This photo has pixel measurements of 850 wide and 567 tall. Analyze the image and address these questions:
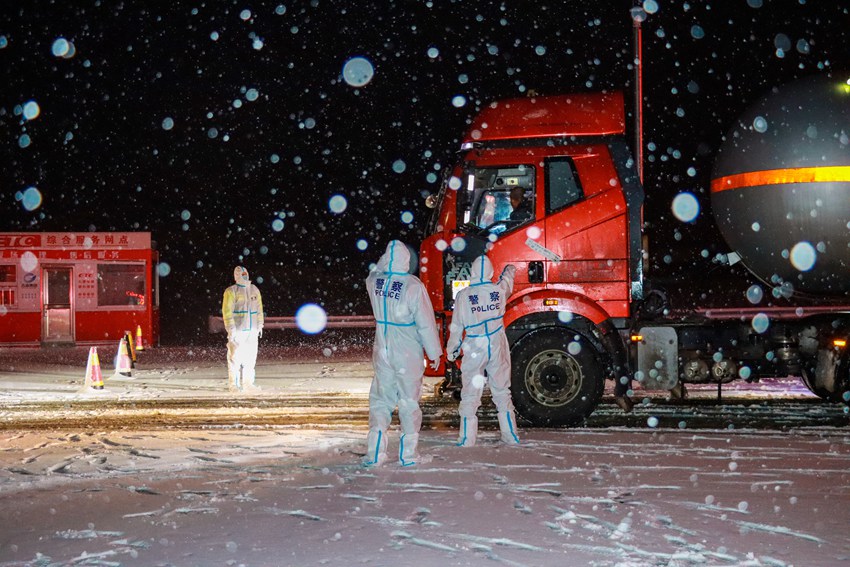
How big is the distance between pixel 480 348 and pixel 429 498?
88.1 inches

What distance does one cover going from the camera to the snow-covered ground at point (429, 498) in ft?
15.7

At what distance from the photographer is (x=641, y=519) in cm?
537

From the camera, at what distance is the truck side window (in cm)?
900

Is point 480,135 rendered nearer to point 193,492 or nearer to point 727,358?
point 727,358

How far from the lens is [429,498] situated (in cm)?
593

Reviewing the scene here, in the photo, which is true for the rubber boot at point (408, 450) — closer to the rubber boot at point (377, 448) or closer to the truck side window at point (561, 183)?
the rubber boot at point (377, 448)

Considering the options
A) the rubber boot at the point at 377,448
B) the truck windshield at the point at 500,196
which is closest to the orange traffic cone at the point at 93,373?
the truck windshield at the point at 500,196

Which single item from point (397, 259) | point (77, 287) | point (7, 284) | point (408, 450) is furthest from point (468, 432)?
point (7, 284)

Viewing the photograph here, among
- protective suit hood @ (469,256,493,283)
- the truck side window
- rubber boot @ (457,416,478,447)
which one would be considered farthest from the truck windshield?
rubber boot @ (457,416,478,447)

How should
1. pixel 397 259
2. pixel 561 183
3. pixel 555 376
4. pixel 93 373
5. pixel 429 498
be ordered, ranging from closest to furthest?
1. pixel 429 498
2. pixel 397 259
3. pixel 555 376
4. pixel 561 183
5. pixel 93 373

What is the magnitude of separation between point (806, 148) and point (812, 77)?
2.81ft

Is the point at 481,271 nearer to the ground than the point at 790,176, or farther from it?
nearer to the ground

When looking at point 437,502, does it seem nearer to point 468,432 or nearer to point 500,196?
point 468,432

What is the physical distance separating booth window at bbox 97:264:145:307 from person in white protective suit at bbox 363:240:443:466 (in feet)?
56.9
